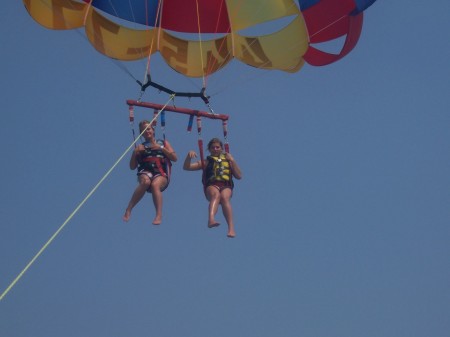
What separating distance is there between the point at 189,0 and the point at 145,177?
2.91m

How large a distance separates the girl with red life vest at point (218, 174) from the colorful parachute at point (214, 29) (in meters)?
1.54

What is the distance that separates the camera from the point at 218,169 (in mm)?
9719

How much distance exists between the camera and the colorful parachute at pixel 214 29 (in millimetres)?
10891

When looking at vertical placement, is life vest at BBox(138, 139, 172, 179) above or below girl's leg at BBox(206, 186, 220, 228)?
above

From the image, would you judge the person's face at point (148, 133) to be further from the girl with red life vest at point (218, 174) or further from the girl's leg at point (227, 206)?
the girl's leg at point (227, 206)

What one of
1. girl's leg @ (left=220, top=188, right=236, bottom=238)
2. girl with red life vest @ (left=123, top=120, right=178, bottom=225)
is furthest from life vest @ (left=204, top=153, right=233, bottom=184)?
girl with red life vest @ (left=123, top=120, right=178, bottom=225)

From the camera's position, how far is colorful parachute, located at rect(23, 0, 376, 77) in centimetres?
1089

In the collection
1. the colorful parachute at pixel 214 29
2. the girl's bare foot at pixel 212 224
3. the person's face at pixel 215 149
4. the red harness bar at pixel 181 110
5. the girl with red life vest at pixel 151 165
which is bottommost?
the girl's bare foot at pixel 212 224

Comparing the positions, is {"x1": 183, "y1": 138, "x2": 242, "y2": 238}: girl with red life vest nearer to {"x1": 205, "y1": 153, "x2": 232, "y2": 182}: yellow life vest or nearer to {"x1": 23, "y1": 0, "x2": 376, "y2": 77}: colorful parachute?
{"x1": 205, "y1": 153, "x2": 232, "y2": 182}: yellow life vest

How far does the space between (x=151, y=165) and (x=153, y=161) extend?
51 millimetres

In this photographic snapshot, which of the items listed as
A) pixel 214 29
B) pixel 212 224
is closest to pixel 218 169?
pixel 212 224

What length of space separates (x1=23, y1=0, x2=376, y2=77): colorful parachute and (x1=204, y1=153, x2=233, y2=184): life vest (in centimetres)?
159

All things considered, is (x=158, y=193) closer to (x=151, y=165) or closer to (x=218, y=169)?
(x=151, y=165)

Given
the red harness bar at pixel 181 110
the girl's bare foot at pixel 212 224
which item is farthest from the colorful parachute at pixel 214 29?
the girl's bare foot at pixel 212 224
